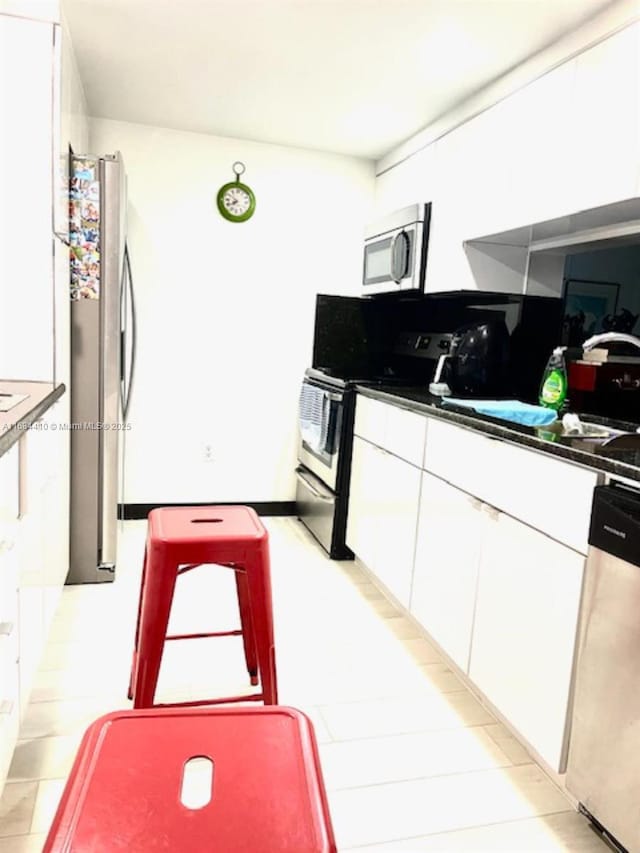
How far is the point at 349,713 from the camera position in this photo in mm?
1935

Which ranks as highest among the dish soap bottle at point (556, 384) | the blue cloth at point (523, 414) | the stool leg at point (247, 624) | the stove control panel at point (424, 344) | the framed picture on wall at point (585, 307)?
the framed picture on wall at point (585, 307)

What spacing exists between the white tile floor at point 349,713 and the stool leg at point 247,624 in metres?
0.07

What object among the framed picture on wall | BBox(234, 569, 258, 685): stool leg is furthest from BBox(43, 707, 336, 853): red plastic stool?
the framed picture on wall

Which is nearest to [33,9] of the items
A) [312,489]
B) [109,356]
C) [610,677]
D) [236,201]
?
[109,356]

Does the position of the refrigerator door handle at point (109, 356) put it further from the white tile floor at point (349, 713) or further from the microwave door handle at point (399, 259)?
the microwave door handle at point (399, 259)

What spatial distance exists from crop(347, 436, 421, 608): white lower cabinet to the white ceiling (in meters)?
1.55

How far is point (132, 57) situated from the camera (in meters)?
2.57

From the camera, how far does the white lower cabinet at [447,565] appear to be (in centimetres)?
197

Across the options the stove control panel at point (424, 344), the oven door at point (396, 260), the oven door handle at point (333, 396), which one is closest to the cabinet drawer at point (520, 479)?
the oven door handle at point (333, 396)

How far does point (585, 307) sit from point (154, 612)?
197 cm

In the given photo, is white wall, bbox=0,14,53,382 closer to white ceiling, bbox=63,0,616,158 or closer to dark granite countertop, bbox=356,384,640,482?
white ceiling, bbox=63,0,616,158

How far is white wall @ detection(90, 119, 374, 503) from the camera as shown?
353cm

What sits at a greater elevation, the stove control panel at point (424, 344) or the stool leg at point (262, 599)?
the stove control panel at point (424, 344)

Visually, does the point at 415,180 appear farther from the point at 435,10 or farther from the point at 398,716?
the point at 398,716
